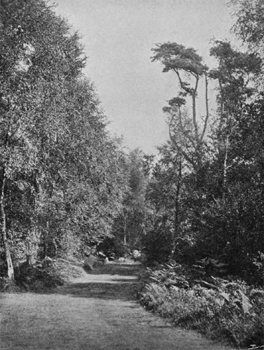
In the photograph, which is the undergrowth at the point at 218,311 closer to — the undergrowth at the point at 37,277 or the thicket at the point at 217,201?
the thicket at the point at 217,201

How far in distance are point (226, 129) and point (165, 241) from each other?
27.1ft

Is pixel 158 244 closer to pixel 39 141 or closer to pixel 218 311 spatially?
pixel 39 141

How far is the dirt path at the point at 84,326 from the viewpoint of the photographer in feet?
29.2

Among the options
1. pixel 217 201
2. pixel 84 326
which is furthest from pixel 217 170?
pixel 84 326

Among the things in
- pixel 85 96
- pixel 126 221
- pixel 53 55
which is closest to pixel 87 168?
pixel 85 96

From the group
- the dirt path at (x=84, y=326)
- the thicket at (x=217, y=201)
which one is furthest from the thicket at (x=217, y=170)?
the dirt path at (x=84, y=326)

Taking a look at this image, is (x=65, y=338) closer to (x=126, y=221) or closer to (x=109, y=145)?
(x=109, y=145)

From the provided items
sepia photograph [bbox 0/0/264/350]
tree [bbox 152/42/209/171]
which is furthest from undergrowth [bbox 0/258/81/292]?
tree [bbox 152/42/209/171]

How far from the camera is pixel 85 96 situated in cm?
2597

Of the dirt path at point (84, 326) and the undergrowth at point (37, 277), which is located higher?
the undergrowth at point (37, 277)

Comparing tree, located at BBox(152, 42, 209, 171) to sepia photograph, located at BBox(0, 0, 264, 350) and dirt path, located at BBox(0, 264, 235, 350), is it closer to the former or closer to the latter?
sepia photograph, located at BBox(0, 0, 264, 350)

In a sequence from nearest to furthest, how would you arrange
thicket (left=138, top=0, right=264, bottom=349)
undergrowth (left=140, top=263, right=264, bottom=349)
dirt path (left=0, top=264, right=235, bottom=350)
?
undergrowth (left=140, top=263, right=264, bottom=349)
dirt path (left=0, top=264, right=235, bottom=350)
thicket (left=138, top=0, right=264, bottom=349)

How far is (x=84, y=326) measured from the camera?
10961 millimetres

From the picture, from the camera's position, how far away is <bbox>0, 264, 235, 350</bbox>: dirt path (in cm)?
891
